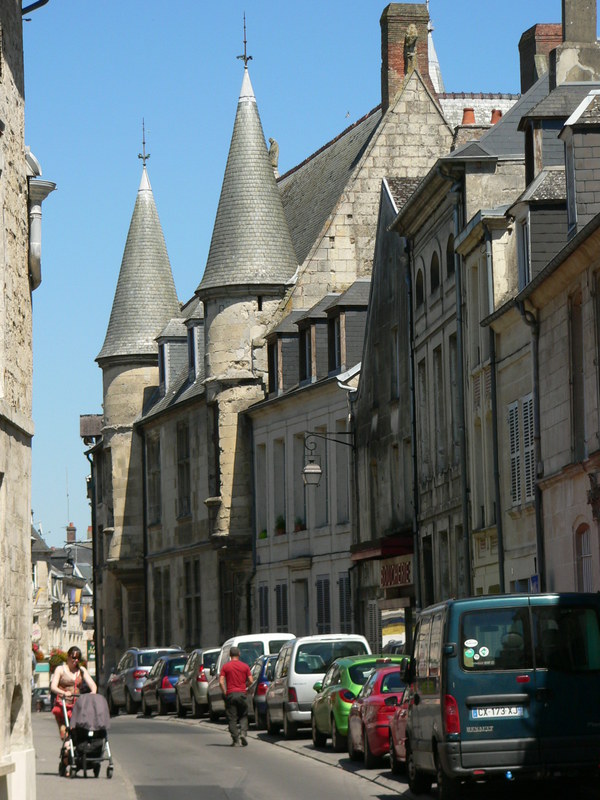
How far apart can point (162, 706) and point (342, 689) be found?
17.6 m

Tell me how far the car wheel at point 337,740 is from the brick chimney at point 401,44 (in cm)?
2726

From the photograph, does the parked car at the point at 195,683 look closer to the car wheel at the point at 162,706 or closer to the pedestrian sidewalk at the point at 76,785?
the car wheel at the point at 162,706

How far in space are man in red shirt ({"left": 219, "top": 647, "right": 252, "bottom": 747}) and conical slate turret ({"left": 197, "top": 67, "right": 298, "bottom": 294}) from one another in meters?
21.0

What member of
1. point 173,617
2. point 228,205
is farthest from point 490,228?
point 173,617

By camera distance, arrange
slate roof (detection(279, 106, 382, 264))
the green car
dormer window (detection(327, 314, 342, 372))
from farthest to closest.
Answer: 1. slate roof (detection(279, 106, 382, 264))
2. dormer window (detection(327, 314, 342, 372))
3. the green car

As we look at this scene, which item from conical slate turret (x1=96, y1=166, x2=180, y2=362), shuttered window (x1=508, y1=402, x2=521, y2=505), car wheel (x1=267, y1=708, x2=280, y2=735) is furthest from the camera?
conical slate turret (x1=96, y1=166, x2=180, y2=362)

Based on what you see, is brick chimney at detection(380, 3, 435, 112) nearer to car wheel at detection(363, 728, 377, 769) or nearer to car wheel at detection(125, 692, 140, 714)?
car wheel at detection(125, 692, 140, 714)

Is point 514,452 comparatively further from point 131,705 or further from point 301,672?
point 131,705

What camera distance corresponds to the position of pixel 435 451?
35656 millimetres

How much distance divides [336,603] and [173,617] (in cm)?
1263

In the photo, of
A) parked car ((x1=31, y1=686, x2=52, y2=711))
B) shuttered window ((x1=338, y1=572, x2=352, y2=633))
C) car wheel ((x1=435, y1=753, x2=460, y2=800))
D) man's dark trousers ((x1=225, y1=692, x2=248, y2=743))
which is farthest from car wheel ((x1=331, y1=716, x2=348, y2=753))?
parked car ((x1=31, y1=686, x2=52, y2=711))

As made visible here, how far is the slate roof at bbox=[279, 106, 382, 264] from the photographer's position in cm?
5103

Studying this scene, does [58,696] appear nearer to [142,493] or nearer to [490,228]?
[490,228]

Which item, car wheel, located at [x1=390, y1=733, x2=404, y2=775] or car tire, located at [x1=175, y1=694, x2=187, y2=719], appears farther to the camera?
car tire, located at [x1=175, y1=694, x2=187, y2=719]
